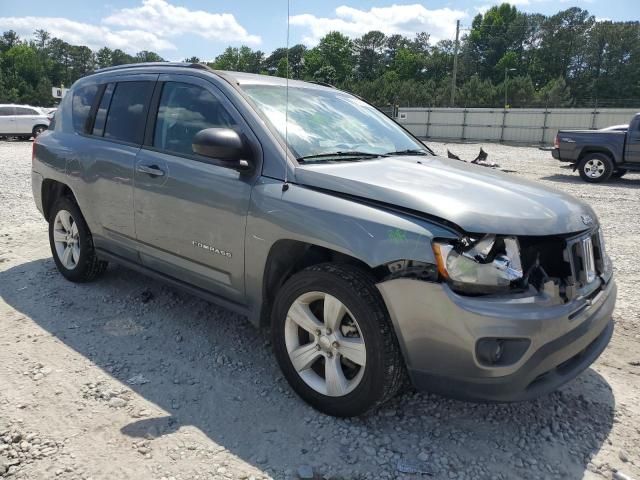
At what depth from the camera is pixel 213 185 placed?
129 inches

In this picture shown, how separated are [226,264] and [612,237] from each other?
5900 mm

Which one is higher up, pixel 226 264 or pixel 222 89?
pixel 222 89

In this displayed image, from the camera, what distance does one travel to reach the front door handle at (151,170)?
11.9 feet

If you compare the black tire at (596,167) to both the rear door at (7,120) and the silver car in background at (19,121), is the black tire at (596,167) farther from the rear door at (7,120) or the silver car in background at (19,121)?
the rear door at (7,120)

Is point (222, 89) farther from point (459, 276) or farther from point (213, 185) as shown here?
point (459, 276)

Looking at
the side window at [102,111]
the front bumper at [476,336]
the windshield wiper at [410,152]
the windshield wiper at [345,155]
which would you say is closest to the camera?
the front bumper at [476,336]

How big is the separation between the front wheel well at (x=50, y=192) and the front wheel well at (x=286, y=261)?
268cm

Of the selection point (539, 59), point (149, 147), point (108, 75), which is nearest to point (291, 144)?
point (149, 147)

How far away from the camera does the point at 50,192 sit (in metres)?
→ 5.04

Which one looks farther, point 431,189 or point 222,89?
point 222,89

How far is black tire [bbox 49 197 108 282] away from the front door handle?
1.15 meters

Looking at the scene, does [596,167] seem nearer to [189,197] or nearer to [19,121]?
[189,197]

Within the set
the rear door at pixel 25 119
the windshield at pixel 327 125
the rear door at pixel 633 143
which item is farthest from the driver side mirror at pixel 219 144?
the rear door at pixel 25 119

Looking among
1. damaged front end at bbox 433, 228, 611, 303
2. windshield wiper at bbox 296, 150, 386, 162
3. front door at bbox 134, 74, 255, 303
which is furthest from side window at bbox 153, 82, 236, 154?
damaged front end at bbox 433, 228, 611, 303
